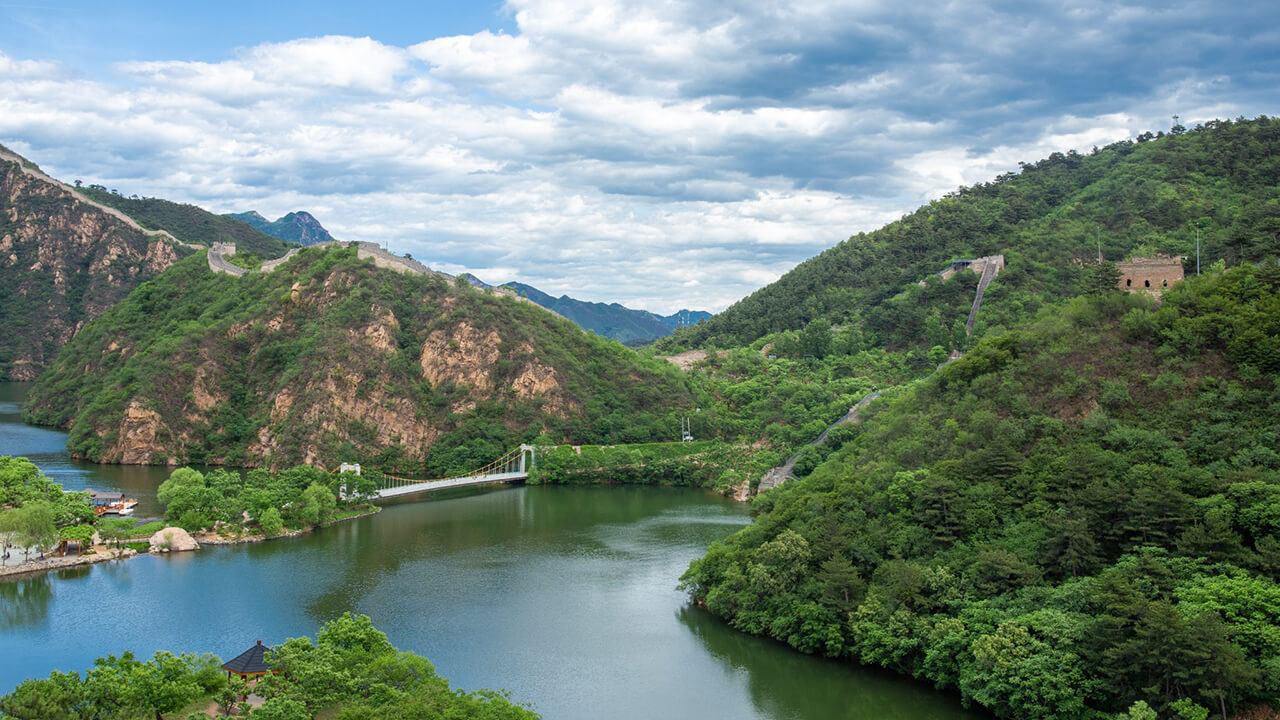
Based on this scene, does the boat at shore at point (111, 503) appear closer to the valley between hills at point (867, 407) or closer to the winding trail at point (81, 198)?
the valley between hills at point (867, 407)

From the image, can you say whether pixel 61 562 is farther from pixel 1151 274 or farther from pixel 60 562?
pixel 1151 274

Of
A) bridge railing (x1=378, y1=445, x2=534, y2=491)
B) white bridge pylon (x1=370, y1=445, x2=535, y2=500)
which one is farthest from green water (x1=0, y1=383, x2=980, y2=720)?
bridge railing (x1=378, y1=445, x2=534, y2=491)

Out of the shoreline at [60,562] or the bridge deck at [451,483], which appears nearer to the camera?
the shoreline at [60,562]

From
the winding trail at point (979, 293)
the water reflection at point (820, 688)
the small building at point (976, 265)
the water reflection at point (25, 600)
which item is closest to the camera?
the water reflection at point (820, 688)

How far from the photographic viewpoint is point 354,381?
6694 cm

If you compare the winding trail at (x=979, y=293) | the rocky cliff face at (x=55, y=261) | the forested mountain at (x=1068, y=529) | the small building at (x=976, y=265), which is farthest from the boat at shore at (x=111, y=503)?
the rocky cliff face at (x=55, y=261)

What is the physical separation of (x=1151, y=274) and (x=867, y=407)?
18587 millimetres

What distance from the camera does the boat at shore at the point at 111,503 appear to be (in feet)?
157

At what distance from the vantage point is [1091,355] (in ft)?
109

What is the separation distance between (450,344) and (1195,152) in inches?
2422

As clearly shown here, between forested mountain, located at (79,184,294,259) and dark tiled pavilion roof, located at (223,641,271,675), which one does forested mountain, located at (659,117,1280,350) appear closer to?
dark tiled pavilion roof, located at (223,641,271,675)

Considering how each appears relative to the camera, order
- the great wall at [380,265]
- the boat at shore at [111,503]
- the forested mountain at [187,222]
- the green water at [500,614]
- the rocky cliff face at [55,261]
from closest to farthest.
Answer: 1. the green water at [500,614]
2. the boat at shore at [111,503]
3. the great wall at [380,265]
4. the rocky cliff face at [55,261]
5. the forested mountain at [187,222]

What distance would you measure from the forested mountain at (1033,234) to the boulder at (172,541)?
46497mm

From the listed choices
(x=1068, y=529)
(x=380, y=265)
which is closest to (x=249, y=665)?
(x=1068, y=529)
